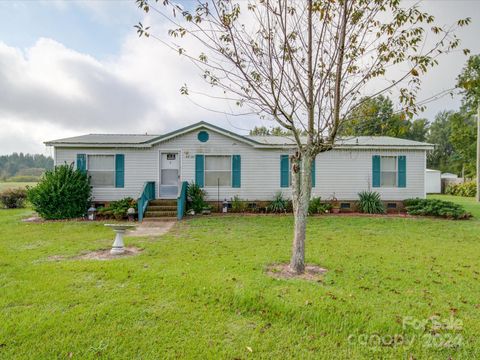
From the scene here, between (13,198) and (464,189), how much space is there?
34052 millimetres

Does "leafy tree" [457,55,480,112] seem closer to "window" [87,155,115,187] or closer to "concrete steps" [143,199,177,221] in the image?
"concrete steps" [143,199,177,221]

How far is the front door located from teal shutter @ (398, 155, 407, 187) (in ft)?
34.7

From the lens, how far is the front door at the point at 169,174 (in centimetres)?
1245

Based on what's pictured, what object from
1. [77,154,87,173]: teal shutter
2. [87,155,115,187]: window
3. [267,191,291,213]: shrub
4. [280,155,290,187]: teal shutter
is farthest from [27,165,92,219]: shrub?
[280,155,290,187]: teal shutter

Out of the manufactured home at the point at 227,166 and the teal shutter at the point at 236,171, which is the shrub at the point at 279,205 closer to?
the manufactured home at the point at 227,166

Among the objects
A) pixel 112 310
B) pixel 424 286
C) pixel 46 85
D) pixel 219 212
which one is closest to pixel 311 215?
pixel 219 212

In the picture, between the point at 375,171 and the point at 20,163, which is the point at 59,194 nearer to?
the point at 375,171

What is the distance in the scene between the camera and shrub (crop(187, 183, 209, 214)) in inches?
466

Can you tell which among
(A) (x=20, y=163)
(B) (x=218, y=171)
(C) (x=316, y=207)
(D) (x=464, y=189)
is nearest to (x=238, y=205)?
(B) (x=218, y=171)

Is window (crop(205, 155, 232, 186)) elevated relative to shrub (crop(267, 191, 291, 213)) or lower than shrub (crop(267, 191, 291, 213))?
elevated

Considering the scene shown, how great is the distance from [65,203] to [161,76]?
6.47 m

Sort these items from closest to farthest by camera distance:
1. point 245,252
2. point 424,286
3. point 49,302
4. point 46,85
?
point 49,302, point 424,286, point 245,252, point 46,85

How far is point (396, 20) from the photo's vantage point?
14.5ft

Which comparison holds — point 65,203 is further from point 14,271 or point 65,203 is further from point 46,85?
point 46,85
